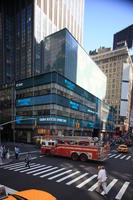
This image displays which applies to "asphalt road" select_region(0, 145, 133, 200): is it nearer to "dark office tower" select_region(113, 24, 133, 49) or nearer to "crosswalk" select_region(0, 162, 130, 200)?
"crosswalk" select_region(0, 162, 130, 200)

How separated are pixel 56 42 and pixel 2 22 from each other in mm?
36166

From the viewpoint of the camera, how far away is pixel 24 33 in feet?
249

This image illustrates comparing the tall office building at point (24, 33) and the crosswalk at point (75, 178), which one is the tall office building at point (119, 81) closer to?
the tall office building at point (24, 33)

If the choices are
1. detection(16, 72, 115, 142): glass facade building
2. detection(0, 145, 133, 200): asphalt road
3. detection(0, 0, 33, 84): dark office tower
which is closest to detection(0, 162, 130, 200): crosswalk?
detection(0, 145, 133, 200): asphalt road

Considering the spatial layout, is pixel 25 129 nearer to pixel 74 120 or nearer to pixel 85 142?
pixel 74 120

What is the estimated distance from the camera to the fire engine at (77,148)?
1836 centimetres

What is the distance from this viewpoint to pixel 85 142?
64.8 feet

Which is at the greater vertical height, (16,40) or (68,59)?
(16,40)

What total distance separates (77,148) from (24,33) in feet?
240

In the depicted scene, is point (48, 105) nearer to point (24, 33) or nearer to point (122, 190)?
point (122, 190)

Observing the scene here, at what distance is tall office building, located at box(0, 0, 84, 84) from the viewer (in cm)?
7175

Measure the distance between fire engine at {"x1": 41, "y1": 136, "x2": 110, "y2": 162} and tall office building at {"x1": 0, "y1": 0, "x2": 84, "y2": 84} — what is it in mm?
53363

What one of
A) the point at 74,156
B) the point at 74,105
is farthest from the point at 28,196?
the point at 74,105

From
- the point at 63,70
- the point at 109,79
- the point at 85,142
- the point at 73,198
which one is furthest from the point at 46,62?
the point at 109,79
